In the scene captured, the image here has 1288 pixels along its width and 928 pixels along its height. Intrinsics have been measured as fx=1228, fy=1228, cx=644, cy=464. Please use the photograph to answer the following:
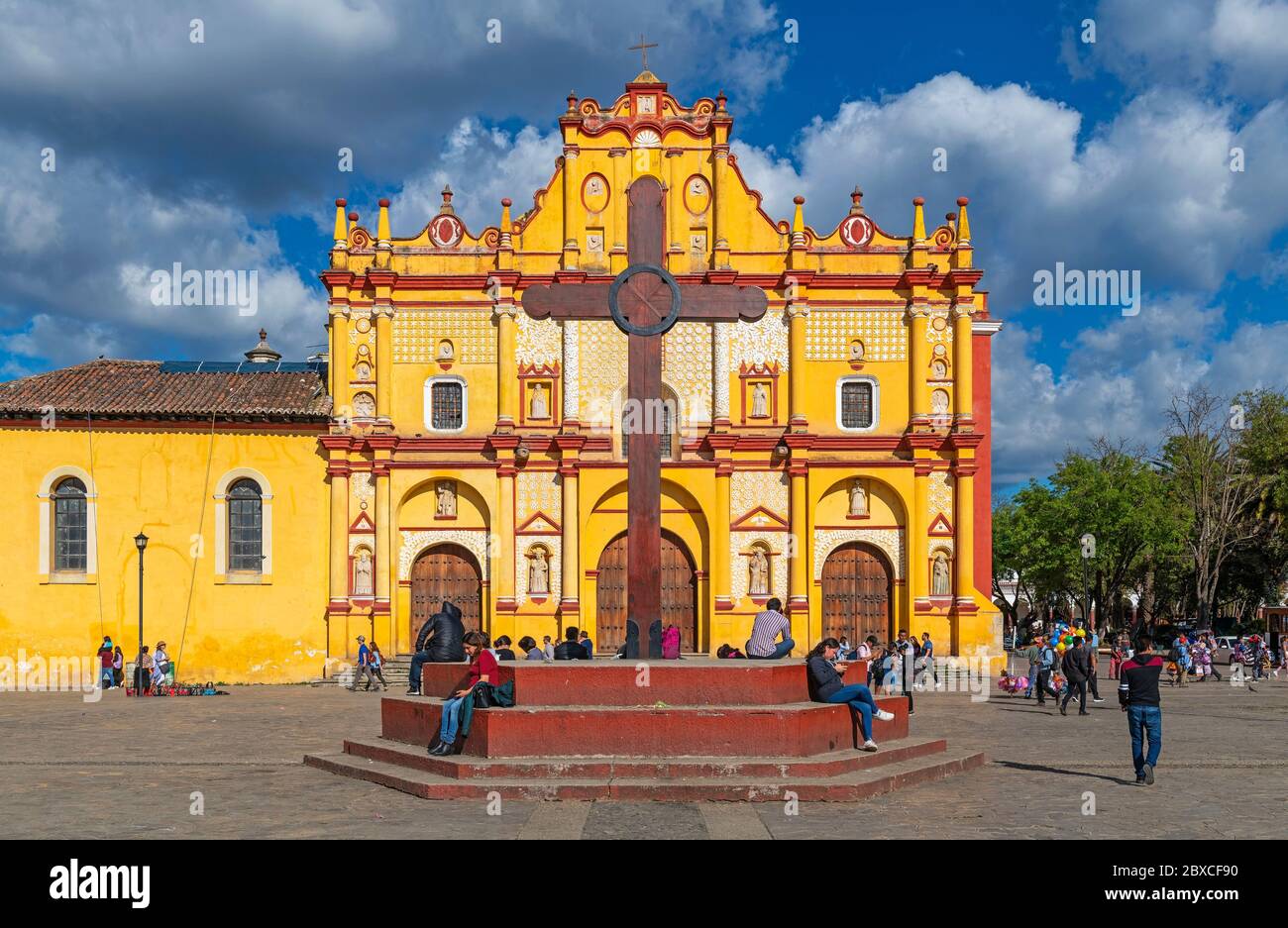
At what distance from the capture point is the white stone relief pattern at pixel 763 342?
31.0 m

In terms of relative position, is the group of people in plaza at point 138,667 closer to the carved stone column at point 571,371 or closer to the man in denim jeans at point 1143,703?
the carved stone column at point 571,371

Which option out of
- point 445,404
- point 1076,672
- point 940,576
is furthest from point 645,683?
point 445,404

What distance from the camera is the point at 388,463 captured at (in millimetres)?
30312

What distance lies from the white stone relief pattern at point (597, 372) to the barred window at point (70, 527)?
12486 mm

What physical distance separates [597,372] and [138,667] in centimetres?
1265

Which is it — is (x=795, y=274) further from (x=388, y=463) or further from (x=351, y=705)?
(x=351, y=705)

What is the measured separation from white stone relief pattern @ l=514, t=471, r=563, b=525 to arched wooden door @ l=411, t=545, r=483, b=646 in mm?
1922

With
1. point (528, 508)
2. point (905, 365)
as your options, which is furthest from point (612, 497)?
point (905, 365)

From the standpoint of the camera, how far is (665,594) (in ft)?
100

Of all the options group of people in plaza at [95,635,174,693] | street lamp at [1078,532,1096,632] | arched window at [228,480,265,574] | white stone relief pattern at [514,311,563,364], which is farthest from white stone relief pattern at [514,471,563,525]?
street lamp at [1078,532,1096,632]

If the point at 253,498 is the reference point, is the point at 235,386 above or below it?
above

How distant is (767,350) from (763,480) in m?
3.29

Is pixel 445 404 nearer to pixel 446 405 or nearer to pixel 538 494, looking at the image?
Result: pixel 446 405

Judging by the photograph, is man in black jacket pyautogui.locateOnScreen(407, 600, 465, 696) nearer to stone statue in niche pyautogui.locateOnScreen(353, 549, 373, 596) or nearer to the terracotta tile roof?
stone statue in niche pyautogui.locateOnScreen(353, 549, 373, 596)
